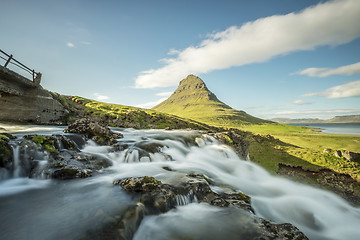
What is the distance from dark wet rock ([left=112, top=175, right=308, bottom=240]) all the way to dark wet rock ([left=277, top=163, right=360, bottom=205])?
52.0 ft

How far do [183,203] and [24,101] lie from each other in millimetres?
26751

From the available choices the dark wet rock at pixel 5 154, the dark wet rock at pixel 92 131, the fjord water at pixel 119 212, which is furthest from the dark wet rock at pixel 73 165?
the dark wet rock at pixel 92 131

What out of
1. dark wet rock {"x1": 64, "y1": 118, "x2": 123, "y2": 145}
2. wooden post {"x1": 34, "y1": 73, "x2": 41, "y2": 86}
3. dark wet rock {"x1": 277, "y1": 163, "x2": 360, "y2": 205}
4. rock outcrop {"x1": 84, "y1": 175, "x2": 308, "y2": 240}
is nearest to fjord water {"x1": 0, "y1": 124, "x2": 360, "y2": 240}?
rock outcrop {"x1": 84, "y1": 175, "x2": 308, "y2": 240}

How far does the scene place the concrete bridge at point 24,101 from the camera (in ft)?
60.7

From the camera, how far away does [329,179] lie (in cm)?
1806

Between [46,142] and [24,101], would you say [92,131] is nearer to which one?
[46,142]

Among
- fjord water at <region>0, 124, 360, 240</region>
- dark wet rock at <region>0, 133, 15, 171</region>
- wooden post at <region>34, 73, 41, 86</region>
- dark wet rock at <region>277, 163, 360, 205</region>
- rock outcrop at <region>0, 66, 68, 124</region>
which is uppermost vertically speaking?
wooden post at <region>34, 73, 41, 86</region>

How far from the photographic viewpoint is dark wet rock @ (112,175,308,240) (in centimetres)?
535

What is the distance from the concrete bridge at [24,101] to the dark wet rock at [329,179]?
34953 millimetres

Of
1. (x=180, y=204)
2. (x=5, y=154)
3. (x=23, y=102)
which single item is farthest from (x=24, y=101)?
(x=180, y=204)

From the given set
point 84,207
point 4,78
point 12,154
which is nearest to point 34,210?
point 84,207

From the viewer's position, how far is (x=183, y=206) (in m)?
7.46

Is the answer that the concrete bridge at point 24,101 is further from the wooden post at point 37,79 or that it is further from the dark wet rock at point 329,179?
the dark wet rock at point 329,179

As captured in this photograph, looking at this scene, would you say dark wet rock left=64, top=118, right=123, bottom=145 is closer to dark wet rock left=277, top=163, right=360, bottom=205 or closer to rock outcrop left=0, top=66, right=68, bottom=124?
rock outcrop left=0, top=66, right=68, bottom=124
